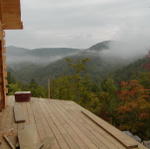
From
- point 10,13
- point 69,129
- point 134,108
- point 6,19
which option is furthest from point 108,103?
point 69,129

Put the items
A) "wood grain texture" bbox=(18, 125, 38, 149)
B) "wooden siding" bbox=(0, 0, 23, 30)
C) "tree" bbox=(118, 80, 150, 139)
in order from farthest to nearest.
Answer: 1. "tree" bbox=(118, 80, 150, 139)
2. "wooden siding" bbox=(0, 0, 23, 30)
3. "wood grain texture" bbox=(18, 125, 38, 149)

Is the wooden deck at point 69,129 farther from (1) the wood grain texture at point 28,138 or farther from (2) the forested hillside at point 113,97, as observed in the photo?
(2) the forested hillside at point 113,97

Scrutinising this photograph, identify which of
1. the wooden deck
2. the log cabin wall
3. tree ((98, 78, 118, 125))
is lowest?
tree ((98, 78, 118, 125))

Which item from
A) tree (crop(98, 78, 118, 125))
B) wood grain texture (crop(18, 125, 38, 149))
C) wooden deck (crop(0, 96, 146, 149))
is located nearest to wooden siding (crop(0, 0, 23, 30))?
wooden deck (crop(0, 96, 146, 149))

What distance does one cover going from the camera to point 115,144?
328 centimetres

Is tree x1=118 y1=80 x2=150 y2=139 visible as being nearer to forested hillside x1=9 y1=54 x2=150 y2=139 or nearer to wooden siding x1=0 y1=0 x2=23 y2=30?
forested hillside x1=9 y1=54 x2=150 y2=139

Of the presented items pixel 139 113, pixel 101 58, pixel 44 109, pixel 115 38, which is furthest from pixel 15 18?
pixel 115 38

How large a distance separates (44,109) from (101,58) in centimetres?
6078

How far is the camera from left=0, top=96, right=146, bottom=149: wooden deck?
3.29m

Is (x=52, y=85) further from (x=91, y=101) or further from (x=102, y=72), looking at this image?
(x=102, y=72)

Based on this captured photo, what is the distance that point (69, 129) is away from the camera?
4.10m

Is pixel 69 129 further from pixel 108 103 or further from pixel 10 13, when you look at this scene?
pixel 108 103

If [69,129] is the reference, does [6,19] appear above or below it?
above

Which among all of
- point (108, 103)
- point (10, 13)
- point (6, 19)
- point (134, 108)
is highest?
point (10, 13)
